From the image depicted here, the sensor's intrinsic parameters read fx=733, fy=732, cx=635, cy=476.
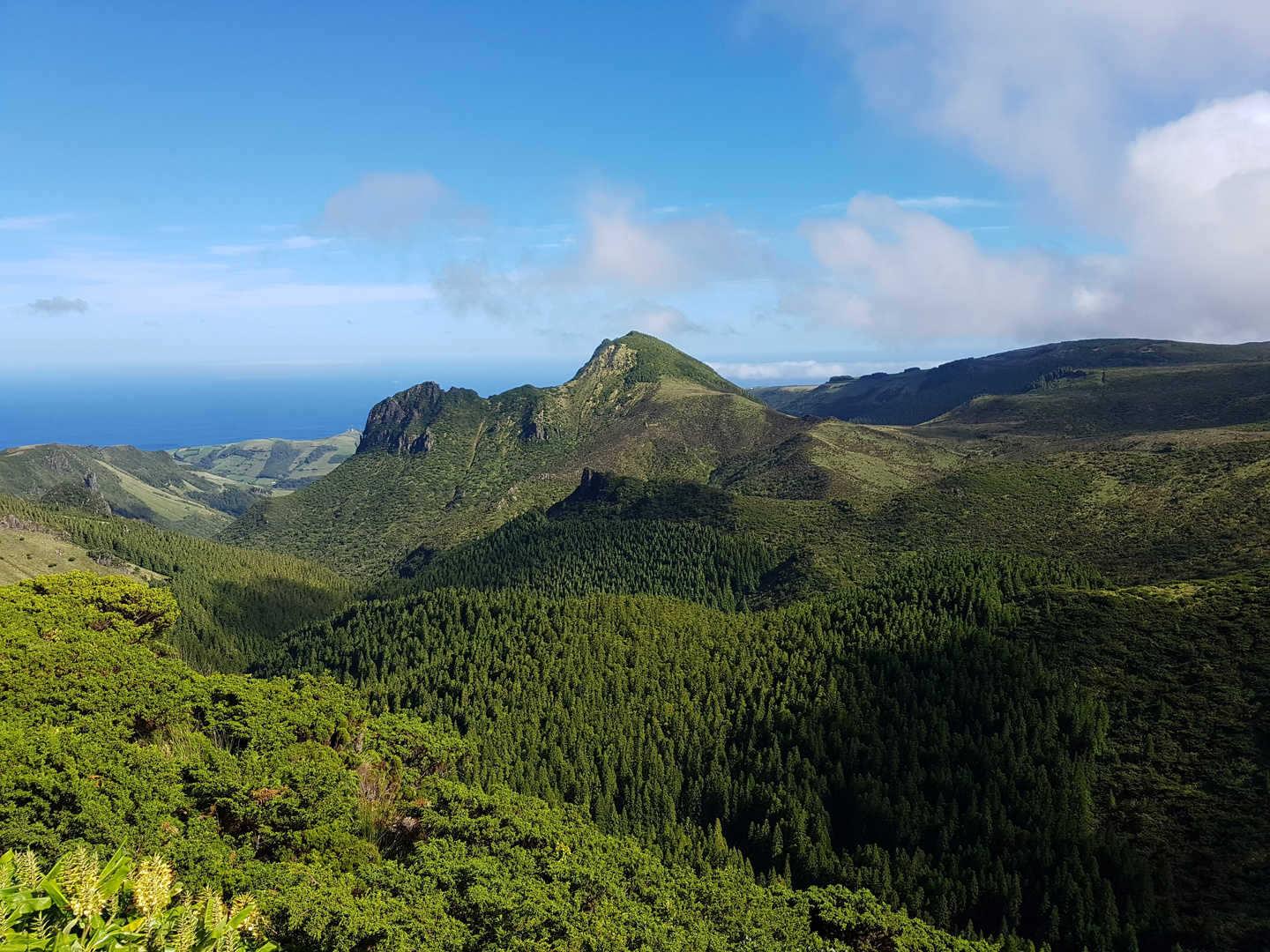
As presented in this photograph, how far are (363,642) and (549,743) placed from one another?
66.5 meters

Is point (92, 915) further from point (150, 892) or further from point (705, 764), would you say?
point (705, 764)

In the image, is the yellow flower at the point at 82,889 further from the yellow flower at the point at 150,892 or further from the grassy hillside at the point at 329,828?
the yellow flower at the point at 150,892

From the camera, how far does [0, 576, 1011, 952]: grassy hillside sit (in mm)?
48438

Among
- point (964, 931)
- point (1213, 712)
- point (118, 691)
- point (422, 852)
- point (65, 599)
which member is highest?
point (65, 599)

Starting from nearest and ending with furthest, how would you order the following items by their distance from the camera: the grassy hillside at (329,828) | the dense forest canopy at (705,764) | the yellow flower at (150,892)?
1. the yellow flower at (150,892)
2. the grassy hillside at (329,828)
3. the dense forest canopy at (705,764)

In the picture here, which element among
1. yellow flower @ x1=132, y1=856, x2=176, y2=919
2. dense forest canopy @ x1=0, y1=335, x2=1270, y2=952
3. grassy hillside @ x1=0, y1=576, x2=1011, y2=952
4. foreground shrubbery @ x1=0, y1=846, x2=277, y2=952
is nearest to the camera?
foreground shrubbery @ x1=0, y1=846, x2=277, y2=952

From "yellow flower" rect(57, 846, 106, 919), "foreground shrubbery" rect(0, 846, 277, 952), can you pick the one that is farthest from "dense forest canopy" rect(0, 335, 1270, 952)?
"yellow flower" rect(57, 846, 106, 919)

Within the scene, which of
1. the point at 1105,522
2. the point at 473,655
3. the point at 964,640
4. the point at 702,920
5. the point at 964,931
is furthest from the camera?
the point at 1105,522

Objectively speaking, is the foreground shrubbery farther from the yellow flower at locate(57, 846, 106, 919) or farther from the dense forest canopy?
the dense forest canopy

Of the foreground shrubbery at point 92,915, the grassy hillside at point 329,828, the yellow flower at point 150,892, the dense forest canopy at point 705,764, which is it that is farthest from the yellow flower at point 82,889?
the dense forest canopy at point 705,764

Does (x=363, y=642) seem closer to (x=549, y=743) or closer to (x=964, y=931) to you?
(x=549, y=743)

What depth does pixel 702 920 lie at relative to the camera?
5709cm

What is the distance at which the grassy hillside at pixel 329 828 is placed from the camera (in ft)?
159

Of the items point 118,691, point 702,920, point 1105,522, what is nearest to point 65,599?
point 118,691
